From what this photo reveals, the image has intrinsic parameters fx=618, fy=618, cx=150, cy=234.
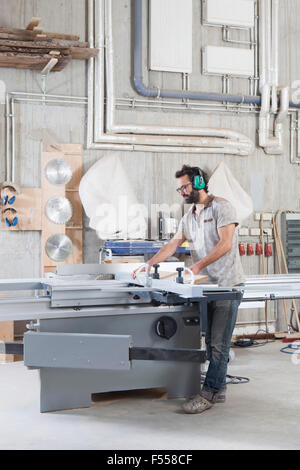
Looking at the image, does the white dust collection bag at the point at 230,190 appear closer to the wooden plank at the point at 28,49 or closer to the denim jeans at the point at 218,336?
the wooden plank at the point at 28,49

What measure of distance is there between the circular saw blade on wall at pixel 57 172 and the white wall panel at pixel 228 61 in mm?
1854

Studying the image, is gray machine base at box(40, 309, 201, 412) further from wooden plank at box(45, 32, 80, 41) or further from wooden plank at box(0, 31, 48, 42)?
wooden plank at box(45, 32, 80, 41)

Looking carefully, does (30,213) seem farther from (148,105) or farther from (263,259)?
(263,259)

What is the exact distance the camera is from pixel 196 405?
142 inches

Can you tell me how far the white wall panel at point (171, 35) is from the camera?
20.5 ft

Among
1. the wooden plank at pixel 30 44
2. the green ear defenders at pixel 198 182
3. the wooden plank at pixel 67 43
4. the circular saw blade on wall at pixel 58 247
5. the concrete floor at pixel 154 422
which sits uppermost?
the wooden plank at pixel 67 43

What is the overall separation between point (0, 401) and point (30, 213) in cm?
228

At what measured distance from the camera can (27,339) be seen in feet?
10.5

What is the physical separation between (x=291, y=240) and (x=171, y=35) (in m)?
2.49

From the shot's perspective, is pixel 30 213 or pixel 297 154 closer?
pixel 30 213

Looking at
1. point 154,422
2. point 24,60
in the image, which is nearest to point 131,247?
point 24,60

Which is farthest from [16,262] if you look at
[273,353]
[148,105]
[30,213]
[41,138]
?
[273,353]

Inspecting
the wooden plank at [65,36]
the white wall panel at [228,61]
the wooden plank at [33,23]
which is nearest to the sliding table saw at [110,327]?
the wooden plank at [33,23]

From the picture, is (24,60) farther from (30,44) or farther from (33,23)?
(33,23)
